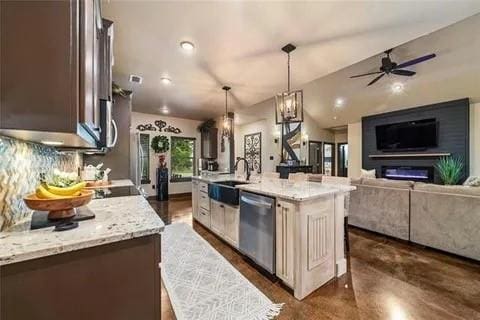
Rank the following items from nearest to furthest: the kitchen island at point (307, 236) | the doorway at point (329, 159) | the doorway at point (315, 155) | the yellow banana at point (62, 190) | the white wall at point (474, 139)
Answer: the yellow banana at point (62, 190)
the kitchen island at point (307, 236)
the white wall at point (474, 139)
the doorway at point (315, 155)
the doorway at point (329, 159)

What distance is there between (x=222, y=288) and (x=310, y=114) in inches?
306

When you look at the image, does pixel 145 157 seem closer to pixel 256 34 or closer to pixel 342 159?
pixel 256 34

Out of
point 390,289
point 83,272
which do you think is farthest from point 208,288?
point 390,289

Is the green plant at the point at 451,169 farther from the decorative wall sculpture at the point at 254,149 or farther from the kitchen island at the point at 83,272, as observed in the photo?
the kitchen island at the point at 83,272

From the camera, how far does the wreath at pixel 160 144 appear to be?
696cm

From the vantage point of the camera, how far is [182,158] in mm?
7738

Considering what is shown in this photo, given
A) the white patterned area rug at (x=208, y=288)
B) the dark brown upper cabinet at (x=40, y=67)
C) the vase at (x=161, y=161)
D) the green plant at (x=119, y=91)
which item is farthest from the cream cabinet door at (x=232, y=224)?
the vase at (x=161, y=161)

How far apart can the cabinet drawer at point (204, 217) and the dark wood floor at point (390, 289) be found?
0.82m

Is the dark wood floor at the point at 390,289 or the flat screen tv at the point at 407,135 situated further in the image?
the flat screen tv at the point at 407,135

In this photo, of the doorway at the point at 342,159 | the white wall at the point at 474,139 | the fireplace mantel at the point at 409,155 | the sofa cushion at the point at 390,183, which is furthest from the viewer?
the doorway at the point at 342,159

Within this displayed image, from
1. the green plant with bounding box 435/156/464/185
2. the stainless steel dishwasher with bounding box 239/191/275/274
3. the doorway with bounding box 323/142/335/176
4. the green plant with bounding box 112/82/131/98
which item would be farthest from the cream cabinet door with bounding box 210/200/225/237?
the doorway with bounding box 323/142/335/176

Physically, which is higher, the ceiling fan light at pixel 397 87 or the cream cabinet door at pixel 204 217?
the ceiling fan light at pixel 397 87

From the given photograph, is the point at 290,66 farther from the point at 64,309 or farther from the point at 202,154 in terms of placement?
the point at 202,154

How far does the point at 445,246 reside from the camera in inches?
110
